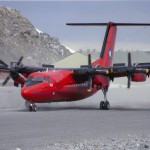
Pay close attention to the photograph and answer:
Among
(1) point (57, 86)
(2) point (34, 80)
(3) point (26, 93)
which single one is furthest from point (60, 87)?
(3) point (26, 93)

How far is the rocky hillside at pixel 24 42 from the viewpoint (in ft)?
431

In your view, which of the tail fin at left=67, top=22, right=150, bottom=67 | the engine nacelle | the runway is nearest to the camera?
the runway

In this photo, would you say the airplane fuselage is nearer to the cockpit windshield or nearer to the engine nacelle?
the cockpit windshield

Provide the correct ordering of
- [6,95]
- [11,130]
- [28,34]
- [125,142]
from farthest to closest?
[28,34] → [6,95] → [11,130] → [125,142]

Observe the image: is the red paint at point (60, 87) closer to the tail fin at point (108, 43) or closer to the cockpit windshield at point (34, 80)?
the cockpit windshield at point (34, 80)

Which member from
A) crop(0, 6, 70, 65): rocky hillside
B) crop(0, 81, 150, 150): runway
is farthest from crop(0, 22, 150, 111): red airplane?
crop(0, 6, 70, 65): rocky hillside

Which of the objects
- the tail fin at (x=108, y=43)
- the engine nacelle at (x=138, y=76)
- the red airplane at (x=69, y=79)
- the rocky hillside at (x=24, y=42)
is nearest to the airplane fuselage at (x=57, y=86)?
the red airplane at (x=69, y=79)

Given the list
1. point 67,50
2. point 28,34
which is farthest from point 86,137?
point 67,50

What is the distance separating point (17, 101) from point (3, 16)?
11428 centimetres

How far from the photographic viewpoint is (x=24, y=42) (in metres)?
144

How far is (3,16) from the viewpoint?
153 metres

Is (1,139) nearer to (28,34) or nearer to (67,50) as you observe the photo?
(28,34)

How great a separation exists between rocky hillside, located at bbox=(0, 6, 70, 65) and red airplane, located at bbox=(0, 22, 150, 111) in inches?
3237

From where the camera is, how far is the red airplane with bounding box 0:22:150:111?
32.9 m
